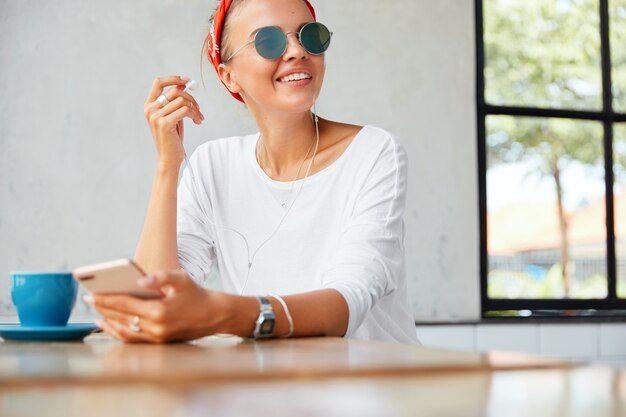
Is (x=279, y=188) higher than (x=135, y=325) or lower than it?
higher

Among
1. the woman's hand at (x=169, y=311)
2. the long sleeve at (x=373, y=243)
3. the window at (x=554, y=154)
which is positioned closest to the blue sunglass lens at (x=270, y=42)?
the long sleeve at (x=373, y=243)

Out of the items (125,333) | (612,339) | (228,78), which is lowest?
(612,339)

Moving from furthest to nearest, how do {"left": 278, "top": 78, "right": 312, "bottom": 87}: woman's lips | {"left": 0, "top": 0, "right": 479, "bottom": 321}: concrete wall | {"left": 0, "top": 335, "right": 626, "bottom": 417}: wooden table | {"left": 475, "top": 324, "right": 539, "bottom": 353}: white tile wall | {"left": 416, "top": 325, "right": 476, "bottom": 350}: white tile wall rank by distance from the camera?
{"left": 475, "top": 324, "right": 539, "bottom": 353}: white tile wall
{"left": 416, "top": 325, "right": 476, "bottom": 350}: white tile wall
{"left": 0, "top": 0, "right": 479, "bottom": 321}: concrete wall
{"left": 278, "top": 78, "right": 312, "bottom": 87}: woman's lips
{"left": 0, "top": 335, "right": 626, "bottom": 417}: wooden table

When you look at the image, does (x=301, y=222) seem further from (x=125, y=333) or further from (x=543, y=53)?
(x=543, y=53)

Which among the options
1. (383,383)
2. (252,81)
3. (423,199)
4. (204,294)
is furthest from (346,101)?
(383,383)

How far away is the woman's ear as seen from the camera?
6.45 feet

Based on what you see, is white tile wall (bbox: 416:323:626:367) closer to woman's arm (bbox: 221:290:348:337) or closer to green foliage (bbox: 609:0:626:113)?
green foliage (bbox: 609:0:626:113)

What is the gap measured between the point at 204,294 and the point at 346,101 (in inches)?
94.6

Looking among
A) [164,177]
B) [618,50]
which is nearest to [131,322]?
[164,177]

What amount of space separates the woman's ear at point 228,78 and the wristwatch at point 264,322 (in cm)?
98

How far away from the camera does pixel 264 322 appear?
1094mm

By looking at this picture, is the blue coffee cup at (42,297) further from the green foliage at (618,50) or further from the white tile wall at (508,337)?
the green foliage at (618,50)

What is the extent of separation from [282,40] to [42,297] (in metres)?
0.79

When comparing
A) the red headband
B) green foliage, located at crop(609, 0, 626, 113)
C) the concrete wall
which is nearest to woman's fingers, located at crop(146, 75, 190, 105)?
the red headband
